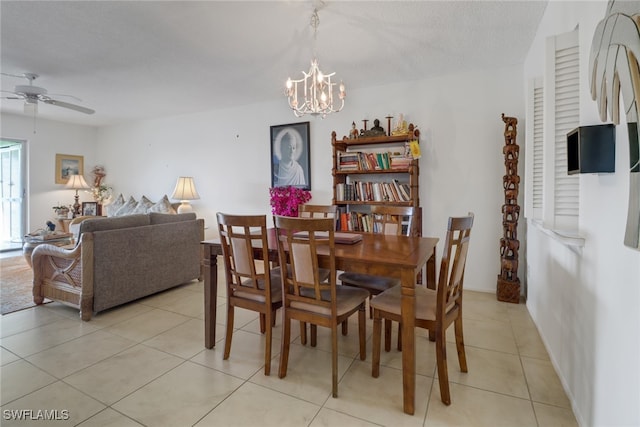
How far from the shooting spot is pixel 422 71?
3359 mm

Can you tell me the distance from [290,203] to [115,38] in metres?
2.34

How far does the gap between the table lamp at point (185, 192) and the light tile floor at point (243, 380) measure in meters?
2.40

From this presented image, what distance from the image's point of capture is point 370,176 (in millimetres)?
3826

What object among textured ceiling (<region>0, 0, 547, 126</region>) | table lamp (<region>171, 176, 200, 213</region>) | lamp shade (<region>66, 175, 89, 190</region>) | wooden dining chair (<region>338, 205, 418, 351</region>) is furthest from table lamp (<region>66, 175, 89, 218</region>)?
wooden dining chair (<region>338, 205, 418, 351</region>)

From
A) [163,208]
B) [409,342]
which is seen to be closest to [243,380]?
[409,342]

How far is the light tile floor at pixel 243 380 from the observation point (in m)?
1.52

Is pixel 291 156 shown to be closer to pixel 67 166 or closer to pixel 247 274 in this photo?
pixel 247 274

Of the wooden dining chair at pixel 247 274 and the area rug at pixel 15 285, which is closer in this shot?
the wooden dining chair at pixel 247 274

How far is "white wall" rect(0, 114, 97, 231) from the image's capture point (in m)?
5.38

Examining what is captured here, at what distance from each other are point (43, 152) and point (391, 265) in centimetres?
702

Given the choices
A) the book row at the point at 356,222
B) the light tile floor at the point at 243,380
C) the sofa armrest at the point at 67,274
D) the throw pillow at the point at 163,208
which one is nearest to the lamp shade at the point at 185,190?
the throw pillow at the point at 163,208

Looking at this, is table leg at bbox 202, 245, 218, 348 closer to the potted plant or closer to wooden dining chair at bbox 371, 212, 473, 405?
wooden dining chair at bbox 371, 212, 473, 405

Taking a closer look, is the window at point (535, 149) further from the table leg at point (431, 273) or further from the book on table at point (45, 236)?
the book on table at point (45, 236)

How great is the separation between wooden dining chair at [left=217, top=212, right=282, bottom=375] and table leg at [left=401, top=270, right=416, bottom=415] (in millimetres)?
789
